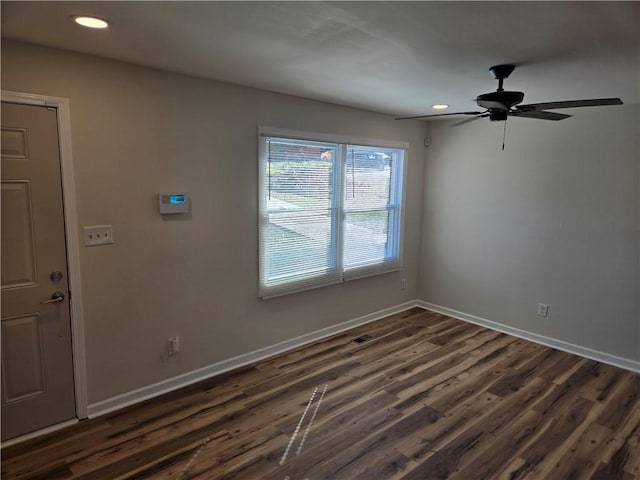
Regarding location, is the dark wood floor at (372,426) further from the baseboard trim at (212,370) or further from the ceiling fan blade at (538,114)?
the ceiling fan blade at (538,114)

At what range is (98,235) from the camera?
2654 millimetres

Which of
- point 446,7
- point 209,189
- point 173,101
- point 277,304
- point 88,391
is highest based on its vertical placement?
point 446,7

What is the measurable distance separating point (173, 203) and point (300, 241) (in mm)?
1281

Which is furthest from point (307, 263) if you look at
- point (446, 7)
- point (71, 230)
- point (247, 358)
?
point (446, 7)

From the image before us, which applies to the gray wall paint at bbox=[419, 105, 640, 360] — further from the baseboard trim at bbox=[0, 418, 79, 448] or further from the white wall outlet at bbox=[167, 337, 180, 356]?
the baseboard trim at bbox=[0, 418, 79, 448]

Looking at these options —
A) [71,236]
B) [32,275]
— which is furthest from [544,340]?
[32,275]

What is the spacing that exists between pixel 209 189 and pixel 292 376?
170 cm

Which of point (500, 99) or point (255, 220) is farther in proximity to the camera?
point (255, 220)

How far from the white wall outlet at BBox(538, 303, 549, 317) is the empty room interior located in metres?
0.01

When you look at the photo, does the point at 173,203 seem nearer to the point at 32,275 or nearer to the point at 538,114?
the point at 32,275

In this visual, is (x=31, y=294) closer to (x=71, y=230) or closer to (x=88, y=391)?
(x=71, y=230)

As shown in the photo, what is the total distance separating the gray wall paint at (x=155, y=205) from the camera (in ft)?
8.43

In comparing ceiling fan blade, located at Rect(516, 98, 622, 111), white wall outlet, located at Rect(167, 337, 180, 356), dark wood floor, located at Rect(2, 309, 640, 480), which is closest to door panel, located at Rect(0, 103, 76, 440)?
dark wood floor, located at Rect(2, 309, 640, 480)

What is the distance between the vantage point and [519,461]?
7.93ft
